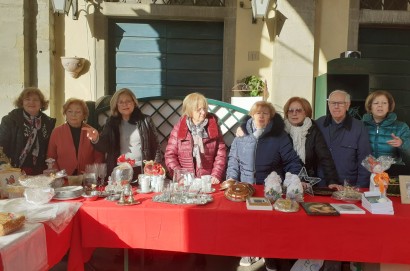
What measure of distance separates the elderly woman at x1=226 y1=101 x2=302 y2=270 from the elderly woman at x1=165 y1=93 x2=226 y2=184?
0.91 feet

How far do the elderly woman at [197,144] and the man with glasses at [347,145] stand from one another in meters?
1.00

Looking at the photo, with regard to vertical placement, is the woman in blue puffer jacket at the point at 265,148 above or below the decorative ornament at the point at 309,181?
above

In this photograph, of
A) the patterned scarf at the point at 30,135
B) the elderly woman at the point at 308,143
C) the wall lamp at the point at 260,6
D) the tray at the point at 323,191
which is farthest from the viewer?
the wall lamp at the point at 260,6

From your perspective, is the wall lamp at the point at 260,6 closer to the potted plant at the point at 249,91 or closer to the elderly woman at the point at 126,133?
the potted plant at the point at 249,91

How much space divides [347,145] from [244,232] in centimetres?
132

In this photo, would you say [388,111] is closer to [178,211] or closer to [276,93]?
[178,211]

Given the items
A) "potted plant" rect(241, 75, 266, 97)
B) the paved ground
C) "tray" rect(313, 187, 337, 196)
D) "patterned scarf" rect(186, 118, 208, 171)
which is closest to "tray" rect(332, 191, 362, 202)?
"tray" rect(313, 187, 337, 196)

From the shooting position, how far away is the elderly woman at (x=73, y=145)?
322 centimetres

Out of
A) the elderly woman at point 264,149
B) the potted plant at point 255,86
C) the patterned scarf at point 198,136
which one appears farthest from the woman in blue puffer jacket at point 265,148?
the potted plant at point 255,86

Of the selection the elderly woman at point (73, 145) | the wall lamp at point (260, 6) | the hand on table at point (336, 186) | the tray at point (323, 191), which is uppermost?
the wall lamp at point (260, 6)

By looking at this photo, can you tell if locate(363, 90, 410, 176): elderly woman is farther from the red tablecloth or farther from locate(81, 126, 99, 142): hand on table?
locate(81, 126, 99, 142): hand on table

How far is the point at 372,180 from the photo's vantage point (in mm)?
2414

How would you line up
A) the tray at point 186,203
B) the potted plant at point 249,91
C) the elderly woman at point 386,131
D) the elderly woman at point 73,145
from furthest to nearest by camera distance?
the potted plant at point 249,91, the elderly woman at point 73,145, the elderly woman at point 386,131, the tray at point 186,203

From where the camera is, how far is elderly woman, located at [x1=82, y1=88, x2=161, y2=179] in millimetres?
3277
